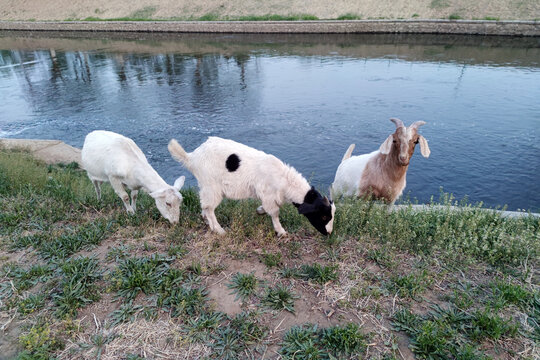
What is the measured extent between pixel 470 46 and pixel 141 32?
3235 cm

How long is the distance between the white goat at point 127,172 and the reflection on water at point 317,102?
9.09 ft

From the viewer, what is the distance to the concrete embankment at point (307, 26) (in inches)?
1053

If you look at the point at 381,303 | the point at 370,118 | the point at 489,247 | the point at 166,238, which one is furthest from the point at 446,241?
the point at 370,118

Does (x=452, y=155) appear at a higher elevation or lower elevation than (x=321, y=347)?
lower

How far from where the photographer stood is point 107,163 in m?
5.91

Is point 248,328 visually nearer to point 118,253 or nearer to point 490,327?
point 118,253

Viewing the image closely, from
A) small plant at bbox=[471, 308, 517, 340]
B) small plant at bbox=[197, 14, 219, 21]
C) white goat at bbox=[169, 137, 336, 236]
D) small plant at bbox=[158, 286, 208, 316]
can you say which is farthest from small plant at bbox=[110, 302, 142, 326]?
small plant at bbox=[197, 14, 219, 21]

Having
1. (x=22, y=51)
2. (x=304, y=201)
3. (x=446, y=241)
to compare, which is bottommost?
(x=22, y=51)

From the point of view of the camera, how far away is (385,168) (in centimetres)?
598

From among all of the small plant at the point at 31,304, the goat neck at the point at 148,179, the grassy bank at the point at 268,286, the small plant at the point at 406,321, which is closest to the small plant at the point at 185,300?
the grassy bank at the point at 268,286

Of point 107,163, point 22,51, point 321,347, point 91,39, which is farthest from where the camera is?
point 91,39

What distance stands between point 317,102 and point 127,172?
11.6m

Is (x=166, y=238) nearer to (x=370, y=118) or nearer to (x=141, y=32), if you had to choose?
(x=370, y=118)

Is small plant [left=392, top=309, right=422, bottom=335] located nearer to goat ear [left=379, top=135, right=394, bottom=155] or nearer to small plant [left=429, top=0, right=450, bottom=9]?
goat ear [left=379, top=135, right=394, bottom=155]
